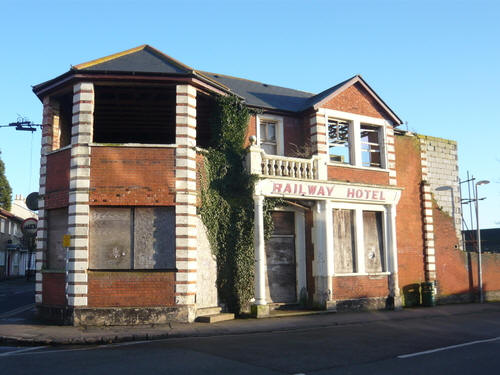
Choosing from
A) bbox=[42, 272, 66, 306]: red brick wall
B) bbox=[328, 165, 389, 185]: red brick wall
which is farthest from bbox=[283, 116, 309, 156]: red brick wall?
bbox=[42, 272, 66, 306]: red brick wall

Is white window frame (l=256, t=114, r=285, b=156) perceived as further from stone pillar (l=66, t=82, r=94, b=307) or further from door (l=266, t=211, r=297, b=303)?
stone pillar (l=66, t=82, r=94, b=307)

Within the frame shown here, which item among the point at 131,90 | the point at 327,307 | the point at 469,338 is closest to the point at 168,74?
the point at 131,90

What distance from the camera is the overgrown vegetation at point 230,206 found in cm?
1580

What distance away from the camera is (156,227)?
14.6 m

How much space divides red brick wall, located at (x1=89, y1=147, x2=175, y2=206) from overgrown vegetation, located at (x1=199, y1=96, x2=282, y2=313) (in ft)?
4.80

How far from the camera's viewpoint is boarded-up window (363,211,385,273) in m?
18.9

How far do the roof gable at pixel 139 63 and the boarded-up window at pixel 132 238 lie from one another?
14.0 ft

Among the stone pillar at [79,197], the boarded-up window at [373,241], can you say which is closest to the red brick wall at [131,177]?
the stone pillar at [79,197]

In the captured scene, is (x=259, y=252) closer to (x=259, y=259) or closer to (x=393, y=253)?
(x=259, y=259)

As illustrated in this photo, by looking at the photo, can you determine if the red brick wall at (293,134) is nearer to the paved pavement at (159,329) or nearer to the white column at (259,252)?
the white column at (259,252)

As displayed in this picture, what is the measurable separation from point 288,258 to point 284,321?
3.65 m

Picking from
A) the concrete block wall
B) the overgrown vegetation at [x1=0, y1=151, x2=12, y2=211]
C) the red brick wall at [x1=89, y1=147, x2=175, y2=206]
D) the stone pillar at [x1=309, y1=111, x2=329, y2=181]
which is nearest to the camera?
the red brick wall at [x1=89, y1=147, x2=175, y2=206]

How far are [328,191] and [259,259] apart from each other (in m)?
3.81

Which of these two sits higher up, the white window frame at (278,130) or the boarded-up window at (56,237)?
the white window frame at (278,130)
